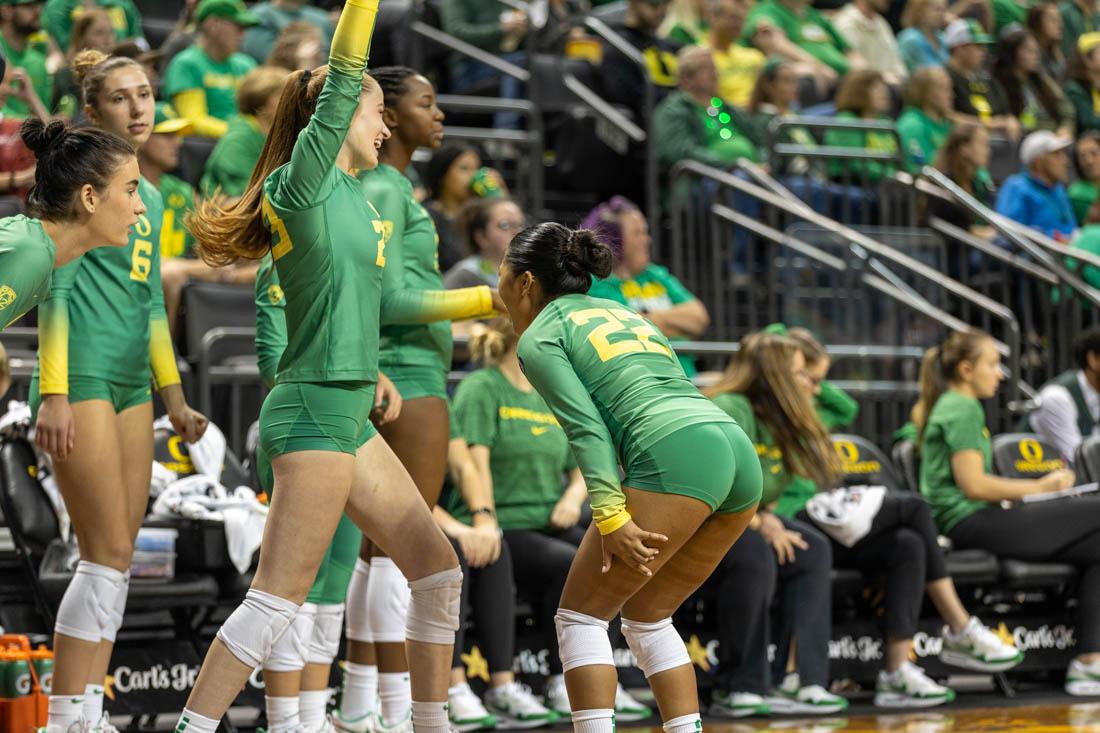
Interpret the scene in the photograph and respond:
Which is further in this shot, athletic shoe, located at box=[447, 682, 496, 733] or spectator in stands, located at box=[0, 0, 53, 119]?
spectator in stands, located at box=[0, 0, 53, 119]

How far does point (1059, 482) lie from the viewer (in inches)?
286

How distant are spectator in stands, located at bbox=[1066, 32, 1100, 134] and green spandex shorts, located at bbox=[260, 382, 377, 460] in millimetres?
9649

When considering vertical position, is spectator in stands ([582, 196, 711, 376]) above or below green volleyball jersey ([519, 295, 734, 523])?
above

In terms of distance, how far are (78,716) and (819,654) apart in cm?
310

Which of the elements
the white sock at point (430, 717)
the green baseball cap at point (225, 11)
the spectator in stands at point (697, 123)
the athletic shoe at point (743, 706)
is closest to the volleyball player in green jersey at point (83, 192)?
the white sock at point (430, 717)

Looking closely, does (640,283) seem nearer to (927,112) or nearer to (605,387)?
(605,387)

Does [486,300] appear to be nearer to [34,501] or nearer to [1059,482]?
[34,501]

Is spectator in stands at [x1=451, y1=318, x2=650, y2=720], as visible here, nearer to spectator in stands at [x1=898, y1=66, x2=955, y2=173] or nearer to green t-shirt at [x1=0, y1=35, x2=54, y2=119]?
green t-shirt at [x1=0, y1=35, x2=54, y2=119]

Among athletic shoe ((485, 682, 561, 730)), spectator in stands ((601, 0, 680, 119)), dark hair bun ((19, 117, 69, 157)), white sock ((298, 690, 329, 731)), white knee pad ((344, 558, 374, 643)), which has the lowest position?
athletic shoe ((485, 682, 561, 730))

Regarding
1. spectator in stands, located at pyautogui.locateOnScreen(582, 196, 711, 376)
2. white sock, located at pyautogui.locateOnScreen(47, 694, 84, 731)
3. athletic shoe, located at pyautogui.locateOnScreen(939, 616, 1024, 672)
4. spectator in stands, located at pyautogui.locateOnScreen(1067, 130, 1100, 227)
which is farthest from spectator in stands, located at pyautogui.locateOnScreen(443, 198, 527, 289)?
spectator in stands, located at pyautogui.locateOnScreen(1067, 130, 1100, 227)

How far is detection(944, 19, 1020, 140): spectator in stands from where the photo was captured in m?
12.0

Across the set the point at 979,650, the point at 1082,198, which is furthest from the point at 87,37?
the point at 1082,198

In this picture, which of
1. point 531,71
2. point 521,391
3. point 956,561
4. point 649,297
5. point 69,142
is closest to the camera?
point 69,142

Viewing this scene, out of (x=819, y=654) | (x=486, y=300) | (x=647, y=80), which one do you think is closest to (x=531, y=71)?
(x=647, y=80)
